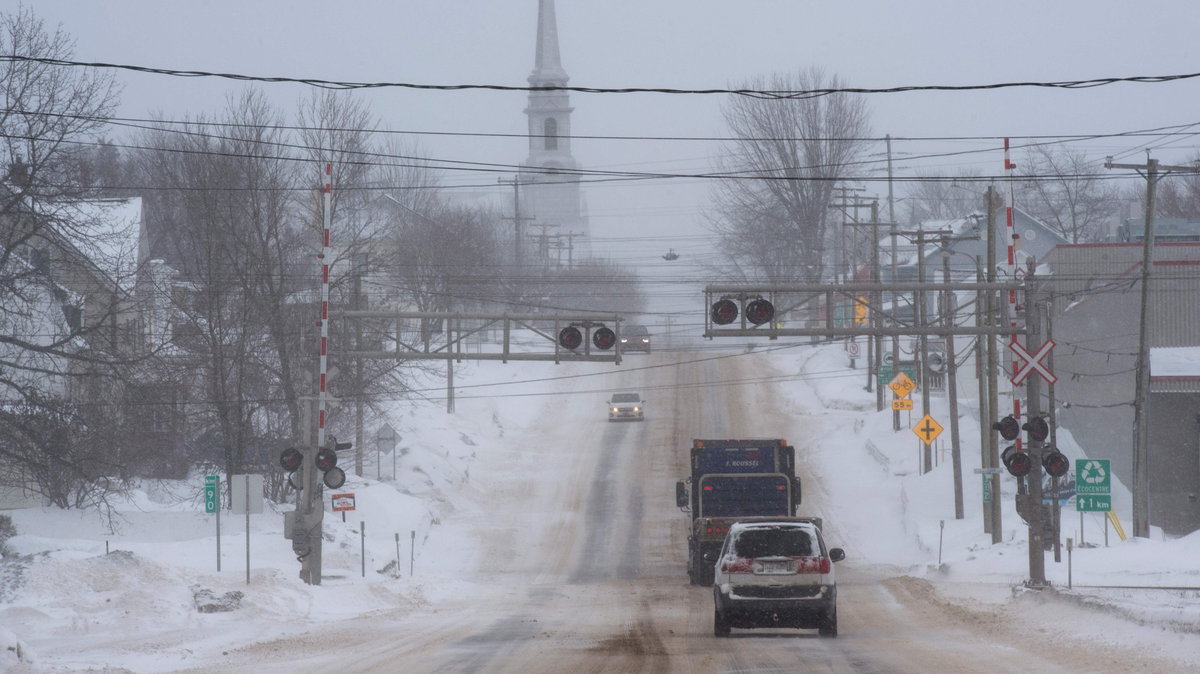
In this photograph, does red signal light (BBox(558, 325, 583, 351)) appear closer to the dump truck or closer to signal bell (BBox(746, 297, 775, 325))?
signal bell (BBox(746, 297, 775, 325))

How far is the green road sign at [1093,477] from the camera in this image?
90.0ft

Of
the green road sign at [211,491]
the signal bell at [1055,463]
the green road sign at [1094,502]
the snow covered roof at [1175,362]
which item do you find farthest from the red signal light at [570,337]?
the snow covered roof at [1175,362]

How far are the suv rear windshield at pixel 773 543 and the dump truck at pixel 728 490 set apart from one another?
8.08 meters

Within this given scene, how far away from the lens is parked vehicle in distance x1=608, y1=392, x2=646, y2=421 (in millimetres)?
59562

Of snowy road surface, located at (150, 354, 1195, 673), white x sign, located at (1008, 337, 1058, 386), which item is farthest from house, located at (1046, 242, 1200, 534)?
white x sign, located at (1008, 337, 1058, 386)

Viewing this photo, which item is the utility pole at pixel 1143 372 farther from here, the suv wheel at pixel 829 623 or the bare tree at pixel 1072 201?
the bare tree at pixel 1072 201

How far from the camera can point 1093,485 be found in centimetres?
2755

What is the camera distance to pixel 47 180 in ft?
82.9

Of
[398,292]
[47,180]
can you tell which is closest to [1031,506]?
[47,180]

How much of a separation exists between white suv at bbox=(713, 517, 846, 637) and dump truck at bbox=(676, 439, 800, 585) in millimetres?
8252

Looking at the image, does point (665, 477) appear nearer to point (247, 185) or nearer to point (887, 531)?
point (887, 531)

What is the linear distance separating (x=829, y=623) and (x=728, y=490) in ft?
37.6

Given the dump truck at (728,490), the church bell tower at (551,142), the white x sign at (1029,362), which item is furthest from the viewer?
the church bell tower at (551,142)

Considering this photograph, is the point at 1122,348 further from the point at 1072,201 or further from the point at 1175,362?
the point at 1072,201
